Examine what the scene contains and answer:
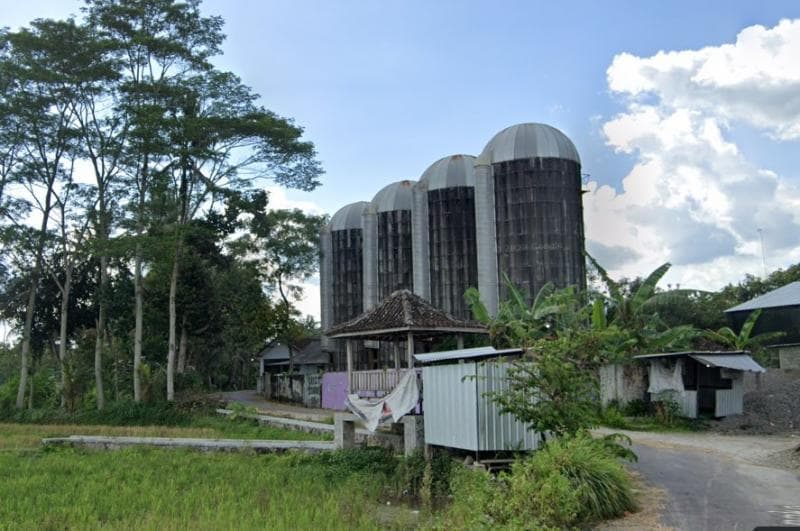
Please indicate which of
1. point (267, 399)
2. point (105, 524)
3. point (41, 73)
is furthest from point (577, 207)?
point (105, 524)

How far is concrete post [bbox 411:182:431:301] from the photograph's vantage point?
119ft

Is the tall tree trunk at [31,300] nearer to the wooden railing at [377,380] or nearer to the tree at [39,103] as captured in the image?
the tree at [39,103]

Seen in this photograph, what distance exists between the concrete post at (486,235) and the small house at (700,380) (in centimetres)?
1202

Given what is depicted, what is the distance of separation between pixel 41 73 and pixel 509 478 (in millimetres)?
28964

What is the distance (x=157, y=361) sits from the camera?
41.1 metres

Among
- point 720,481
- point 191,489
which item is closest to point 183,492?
point 191,489

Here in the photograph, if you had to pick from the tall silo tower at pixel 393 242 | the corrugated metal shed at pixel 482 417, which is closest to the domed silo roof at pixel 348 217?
the tall silo tower at pixel 393 242

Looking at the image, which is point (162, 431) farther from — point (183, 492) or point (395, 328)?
point (183, 492)

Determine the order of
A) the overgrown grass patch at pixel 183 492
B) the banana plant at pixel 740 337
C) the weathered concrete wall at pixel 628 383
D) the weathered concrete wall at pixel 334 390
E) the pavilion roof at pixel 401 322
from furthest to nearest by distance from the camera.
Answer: the weathered concrete wall at pixel 334 390 < the banana plant at pixel 740 337 < the weathered concrete wall at pixel 628 383 < the pavilion roof at pixel 401 322 < the overgrown grass patch at pixel 183 492

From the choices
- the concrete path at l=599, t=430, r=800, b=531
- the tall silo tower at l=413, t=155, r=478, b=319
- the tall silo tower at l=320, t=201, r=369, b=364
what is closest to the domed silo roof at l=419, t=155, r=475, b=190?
the tall silo tower at l=413, t=155, r=478, b=319

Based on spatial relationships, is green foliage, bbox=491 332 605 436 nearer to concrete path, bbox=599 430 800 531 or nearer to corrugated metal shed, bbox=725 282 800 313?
concrete path, bbox=599 430 800 531

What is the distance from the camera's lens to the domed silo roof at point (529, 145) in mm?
33562

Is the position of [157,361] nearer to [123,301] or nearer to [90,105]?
[123,301]

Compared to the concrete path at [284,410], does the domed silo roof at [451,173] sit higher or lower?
higher
